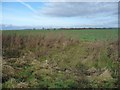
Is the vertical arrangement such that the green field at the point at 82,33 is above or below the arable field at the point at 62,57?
above

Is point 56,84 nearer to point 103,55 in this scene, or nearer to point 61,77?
point 61,77

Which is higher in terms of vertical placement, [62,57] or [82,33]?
[82,33]

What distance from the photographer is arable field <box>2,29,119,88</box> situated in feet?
16.8

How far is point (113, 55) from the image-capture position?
5414 mm

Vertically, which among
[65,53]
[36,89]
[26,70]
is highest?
[65,53]

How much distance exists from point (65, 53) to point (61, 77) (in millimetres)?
519

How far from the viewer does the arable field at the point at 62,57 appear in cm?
513

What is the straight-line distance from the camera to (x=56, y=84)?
5062 millimetres

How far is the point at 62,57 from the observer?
533cm

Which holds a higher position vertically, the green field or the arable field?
the green field

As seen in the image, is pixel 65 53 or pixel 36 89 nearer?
pixel 36 89

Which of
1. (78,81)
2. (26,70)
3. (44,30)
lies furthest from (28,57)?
(78,81)

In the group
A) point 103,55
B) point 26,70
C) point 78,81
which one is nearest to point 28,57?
point 26,70

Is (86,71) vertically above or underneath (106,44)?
underneath
